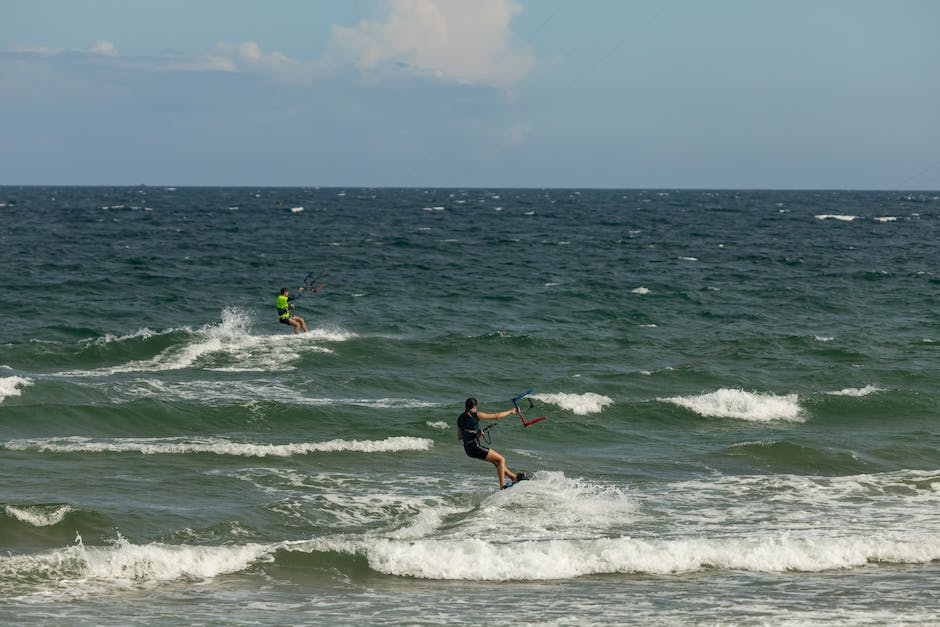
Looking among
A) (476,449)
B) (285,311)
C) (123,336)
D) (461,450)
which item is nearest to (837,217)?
(285,311)

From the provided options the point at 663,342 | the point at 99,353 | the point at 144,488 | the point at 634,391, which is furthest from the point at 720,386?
the point at 99,353

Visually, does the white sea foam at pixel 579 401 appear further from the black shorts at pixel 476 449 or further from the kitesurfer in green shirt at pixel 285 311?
the kitesurfer in green shirt at pixel 285 311

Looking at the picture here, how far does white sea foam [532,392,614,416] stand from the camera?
81.3 feet

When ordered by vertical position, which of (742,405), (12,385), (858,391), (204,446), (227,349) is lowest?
(204,446)

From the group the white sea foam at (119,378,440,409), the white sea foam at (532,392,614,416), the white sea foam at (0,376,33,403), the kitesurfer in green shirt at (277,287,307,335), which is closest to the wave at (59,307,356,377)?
the kitesurfer in green shirt at (277,287,307,335)

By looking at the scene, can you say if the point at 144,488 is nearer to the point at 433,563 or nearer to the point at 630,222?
the point at 433,563

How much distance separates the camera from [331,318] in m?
37.9

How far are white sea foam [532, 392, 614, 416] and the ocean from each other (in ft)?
0.39

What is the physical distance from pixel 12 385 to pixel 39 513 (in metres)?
9.91

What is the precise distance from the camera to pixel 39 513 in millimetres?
15945

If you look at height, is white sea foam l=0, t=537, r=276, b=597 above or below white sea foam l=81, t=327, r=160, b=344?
below

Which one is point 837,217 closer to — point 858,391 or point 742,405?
point 858,391

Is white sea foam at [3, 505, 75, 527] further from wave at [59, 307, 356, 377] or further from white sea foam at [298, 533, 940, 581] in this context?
wave at [59, 307, 356, 377]

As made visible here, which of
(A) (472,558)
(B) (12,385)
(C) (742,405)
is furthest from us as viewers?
(C) (742,405)
